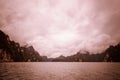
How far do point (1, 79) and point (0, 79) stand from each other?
20 centimetres

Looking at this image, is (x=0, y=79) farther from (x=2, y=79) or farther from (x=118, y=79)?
(x=118, y=79)

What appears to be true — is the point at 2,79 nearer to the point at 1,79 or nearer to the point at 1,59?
the point at 1,79

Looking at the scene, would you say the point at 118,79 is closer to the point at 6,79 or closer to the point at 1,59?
the point at 6,79

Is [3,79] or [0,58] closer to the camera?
[3,79]

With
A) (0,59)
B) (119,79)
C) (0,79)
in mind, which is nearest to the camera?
(0,79)

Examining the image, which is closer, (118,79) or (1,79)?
(1,79)

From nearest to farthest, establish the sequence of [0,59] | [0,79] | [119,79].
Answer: [0,79], [119,79], [0,59]

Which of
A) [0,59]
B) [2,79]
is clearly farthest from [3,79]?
[0,59]

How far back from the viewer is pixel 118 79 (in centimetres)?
3616

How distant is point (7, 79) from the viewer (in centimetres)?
3284

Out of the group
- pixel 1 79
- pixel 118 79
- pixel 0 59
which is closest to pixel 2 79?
pixel 1 79

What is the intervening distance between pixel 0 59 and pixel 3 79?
176256 millimetres

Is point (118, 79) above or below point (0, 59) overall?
below

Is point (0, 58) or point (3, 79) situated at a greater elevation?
point (0, 58)
